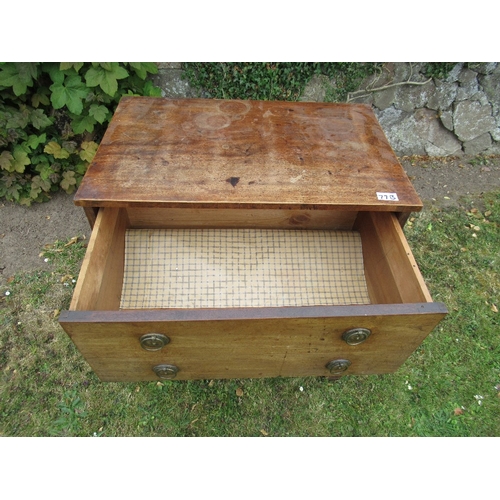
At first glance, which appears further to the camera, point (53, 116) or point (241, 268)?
point (53, 116)

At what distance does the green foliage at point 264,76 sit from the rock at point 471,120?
81 cm

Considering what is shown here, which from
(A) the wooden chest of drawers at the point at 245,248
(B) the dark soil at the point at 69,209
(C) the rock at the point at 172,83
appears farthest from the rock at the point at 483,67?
(C) the rock at the point at 172,83

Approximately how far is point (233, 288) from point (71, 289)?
2.96 feet

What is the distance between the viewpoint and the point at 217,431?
60.2 inches

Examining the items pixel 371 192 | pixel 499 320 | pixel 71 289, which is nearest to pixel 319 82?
pixel 371 192

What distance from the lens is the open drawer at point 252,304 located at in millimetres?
981

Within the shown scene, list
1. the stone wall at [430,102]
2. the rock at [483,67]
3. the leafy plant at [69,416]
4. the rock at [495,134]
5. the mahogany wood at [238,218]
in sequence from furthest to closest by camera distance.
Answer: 1. the rock at [495,134]
2. the rock at [483,67]
3. the stone wall at [430,102]
4. the mahogany wood at [238,218]
5. the leafy plant at [69,416]

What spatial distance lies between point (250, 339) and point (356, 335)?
299mm

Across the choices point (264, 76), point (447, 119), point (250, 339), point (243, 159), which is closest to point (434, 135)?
point (447, 119)

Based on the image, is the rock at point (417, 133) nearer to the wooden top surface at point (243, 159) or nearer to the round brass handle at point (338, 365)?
the wooden top surface at point (243, 159)

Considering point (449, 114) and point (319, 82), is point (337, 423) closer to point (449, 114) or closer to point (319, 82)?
point (319, 82)

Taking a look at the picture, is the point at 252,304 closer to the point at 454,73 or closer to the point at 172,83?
the point at 172,83

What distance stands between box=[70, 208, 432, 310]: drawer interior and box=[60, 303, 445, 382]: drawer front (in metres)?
0.34

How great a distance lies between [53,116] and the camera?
6.63 ft
